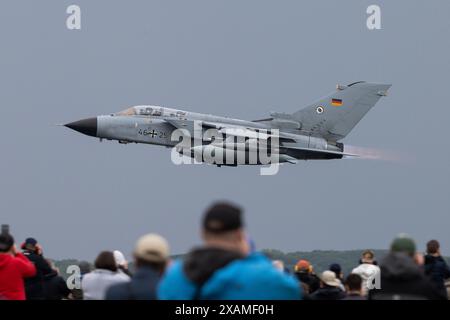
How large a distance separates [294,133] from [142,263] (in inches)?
1063

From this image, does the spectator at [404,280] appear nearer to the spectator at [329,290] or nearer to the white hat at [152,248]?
the white hat at [152,248]

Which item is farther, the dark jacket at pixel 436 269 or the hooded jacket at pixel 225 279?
the dark jacket at pixel 436 269

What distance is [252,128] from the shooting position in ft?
111

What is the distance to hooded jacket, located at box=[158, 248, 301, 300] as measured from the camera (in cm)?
629

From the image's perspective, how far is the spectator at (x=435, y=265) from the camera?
12.2m

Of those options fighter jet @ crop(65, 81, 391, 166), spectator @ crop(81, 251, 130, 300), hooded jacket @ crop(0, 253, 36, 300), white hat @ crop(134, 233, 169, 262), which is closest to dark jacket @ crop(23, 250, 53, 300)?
hooded jacket @ crop(0, 253, 36, 300)

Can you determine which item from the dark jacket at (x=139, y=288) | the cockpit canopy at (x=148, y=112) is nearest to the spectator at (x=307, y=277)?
the dark jacket at (x=139, y=288)

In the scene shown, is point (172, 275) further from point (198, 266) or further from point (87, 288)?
point (87, 288)

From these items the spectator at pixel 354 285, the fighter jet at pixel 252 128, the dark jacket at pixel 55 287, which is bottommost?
the dark jacket at pixel 55 287

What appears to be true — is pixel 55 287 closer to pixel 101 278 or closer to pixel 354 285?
pixel 101 278

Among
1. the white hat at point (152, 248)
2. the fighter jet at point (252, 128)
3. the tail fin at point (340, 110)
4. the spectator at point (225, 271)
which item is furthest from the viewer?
the tail fin at point (340, 110)

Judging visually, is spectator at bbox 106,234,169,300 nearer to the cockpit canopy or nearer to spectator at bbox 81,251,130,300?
spectator at bbox 81,251,130,300

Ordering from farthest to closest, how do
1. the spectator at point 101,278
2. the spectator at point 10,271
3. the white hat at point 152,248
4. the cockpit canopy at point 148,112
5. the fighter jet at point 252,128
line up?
the cockpit canopy at point 148,112 < the fighter jet at point 252,128 < the spectator at point 10,271 < the spectator at point 101,278 < the white hat at point 152,248

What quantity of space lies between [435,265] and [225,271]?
6604 mm
